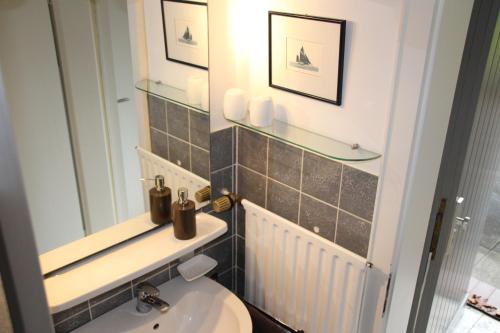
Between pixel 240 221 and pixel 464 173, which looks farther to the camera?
pixel 240 221

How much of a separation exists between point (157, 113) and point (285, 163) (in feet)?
1.48

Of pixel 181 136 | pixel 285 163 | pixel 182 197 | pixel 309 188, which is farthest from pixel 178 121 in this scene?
pixel 309 188

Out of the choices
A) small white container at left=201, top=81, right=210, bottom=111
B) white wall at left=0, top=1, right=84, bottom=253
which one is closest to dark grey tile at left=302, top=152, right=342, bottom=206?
small white container at left=201, top=81, right=210, bottom=111

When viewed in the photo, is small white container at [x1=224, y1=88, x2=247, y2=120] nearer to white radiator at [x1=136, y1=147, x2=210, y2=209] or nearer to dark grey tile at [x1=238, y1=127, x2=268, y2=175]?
dark grey tile at [x1=238, y1=127, x2=268, y2=175]

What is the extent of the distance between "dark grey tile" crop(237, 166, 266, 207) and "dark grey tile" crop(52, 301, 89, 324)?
26.0 inches

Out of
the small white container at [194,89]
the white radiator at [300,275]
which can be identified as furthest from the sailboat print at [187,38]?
the white radiator at [300,275]

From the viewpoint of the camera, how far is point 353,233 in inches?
56.9

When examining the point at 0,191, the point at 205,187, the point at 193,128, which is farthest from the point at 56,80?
the point at 0,191

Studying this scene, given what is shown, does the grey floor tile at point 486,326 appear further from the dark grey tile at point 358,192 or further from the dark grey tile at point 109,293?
the dark grey tile at point 109,293

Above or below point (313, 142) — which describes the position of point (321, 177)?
below

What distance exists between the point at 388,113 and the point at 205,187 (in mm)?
716

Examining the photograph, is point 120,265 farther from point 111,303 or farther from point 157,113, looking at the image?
point 157,113

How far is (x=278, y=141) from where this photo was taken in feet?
5.13

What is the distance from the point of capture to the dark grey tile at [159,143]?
5.04 feet
